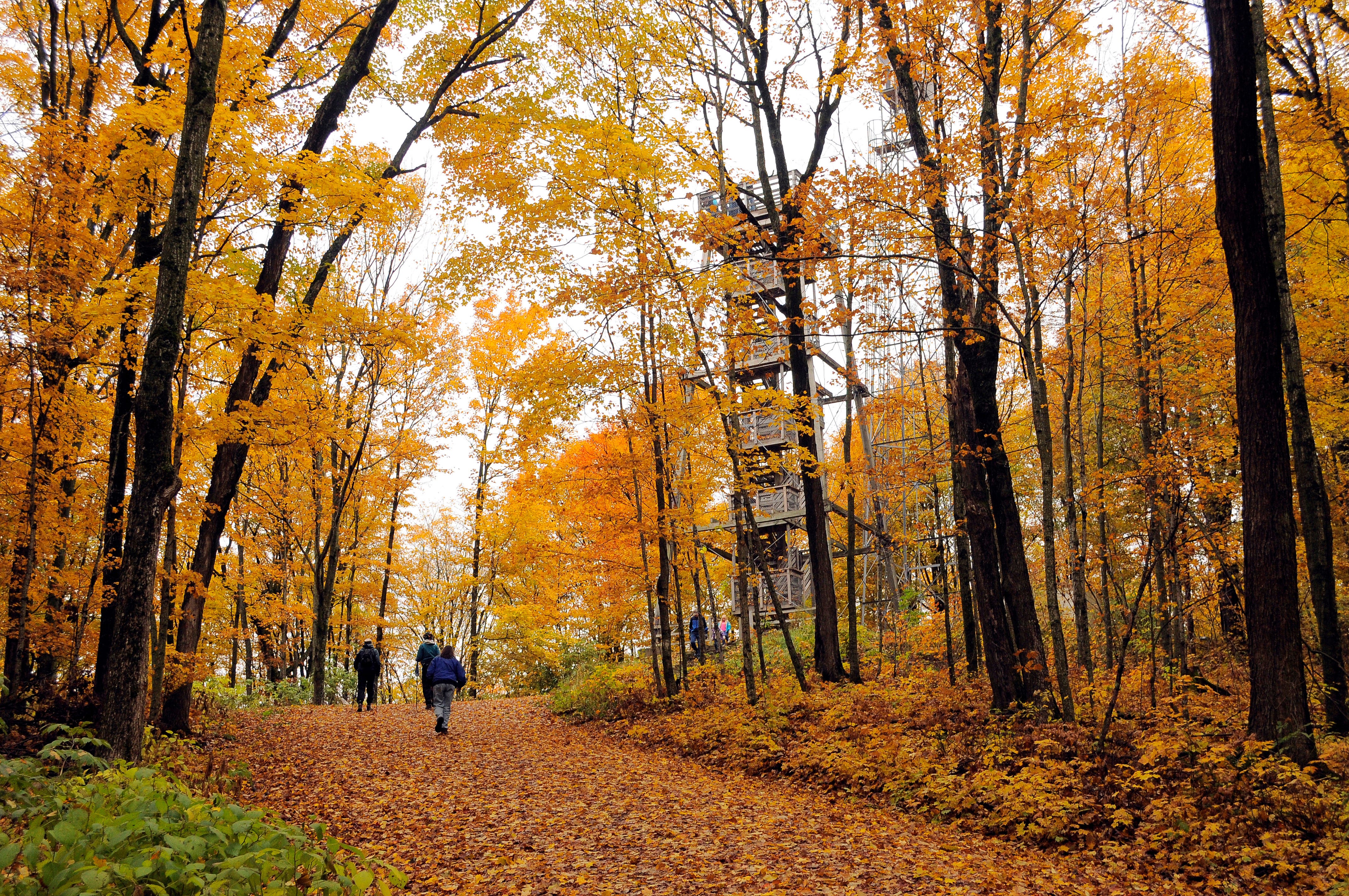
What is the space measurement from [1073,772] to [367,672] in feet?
50.6

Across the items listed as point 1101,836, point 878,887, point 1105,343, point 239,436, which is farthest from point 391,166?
point 1105,343

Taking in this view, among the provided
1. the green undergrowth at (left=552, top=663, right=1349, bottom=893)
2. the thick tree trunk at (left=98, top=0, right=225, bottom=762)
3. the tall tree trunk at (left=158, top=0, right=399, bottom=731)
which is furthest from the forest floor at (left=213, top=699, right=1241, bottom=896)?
the thick tree trunk at (left=98, top=0, right=225, bottom=762)

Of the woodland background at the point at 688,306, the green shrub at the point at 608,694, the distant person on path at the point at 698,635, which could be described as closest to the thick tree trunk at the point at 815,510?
the woodland background at the point at 688,306

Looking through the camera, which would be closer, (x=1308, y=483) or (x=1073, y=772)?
(x=1073, y=772)

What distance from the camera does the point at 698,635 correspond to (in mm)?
19328

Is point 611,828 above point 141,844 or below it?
below

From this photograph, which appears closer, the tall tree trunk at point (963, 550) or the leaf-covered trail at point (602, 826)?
the leaf-covered trail at point (602, 826)

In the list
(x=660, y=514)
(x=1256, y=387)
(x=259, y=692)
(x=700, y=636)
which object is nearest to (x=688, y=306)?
(x=660, y=514)

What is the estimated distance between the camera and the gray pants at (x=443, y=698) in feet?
40.8

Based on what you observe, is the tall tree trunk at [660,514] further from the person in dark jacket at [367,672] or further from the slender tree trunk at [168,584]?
the person in dark jacket at [367,672]

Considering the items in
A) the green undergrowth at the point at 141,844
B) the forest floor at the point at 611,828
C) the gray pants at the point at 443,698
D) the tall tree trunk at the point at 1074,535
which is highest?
the tall tree trunk at the point at 1074,535

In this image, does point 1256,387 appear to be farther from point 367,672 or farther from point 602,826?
point 367,672

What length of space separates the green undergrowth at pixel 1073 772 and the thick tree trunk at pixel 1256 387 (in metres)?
0.82

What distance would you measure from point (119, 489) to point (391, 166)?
225 inches
